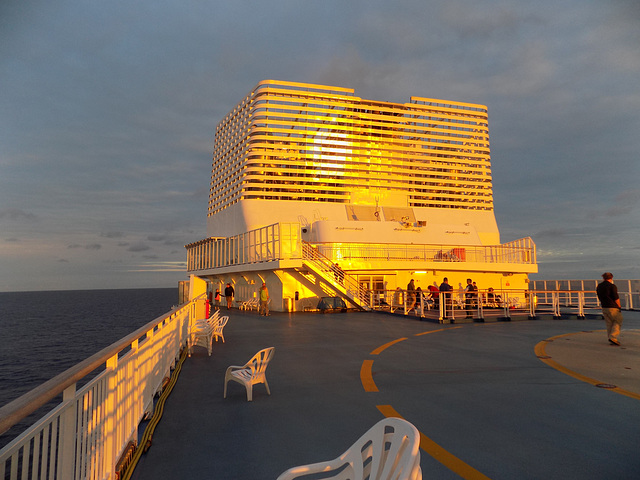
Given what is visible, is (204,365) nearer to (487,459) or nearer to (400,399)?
(400,399)

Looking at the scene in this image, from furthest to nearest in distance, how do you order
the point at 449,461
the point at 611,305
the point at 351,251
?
the point at 351,251, the point at 611,305, the point at 449,461

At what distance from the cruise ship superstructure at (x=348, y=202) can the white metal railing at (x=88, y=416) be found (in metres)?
17.0

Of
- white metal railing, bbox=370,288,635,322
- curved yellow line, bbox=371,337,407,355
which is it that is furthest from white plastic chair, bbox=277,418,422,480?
white metal railing, bbox=370,288,635,322

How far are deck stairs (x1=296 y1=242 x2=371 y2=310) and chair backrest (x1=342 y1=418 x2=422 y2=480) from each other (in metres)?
18.6

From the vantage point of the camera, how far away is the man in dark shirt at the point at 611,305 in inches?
376

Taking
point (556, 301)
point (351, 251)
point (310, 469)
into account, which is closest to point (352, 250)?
point (351, 251)

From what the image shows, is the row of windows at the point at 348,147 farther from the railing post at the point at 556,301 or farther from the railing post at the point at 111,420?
the railing post at the point at 111,420

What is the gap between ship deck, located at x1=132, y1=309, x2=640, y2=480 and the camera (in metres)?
3.63

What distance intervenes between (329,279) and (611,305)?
13068mm

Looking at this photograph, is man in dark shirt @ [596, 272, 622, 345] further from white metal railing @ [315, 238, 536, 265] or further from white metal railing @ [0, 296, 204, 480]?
white metal railing @ [315, 238, 536, 265]

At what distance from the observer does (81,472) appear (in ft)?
8.92

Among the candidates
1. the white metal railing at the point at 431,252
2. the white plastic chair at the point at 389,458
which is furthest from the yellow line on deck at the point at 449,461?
the white metal railing at the point at 431,252

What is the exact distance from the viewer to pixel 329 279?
21.1 metres

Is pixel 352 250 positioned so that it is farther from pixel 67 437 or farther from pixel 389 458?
pixel 389 458
